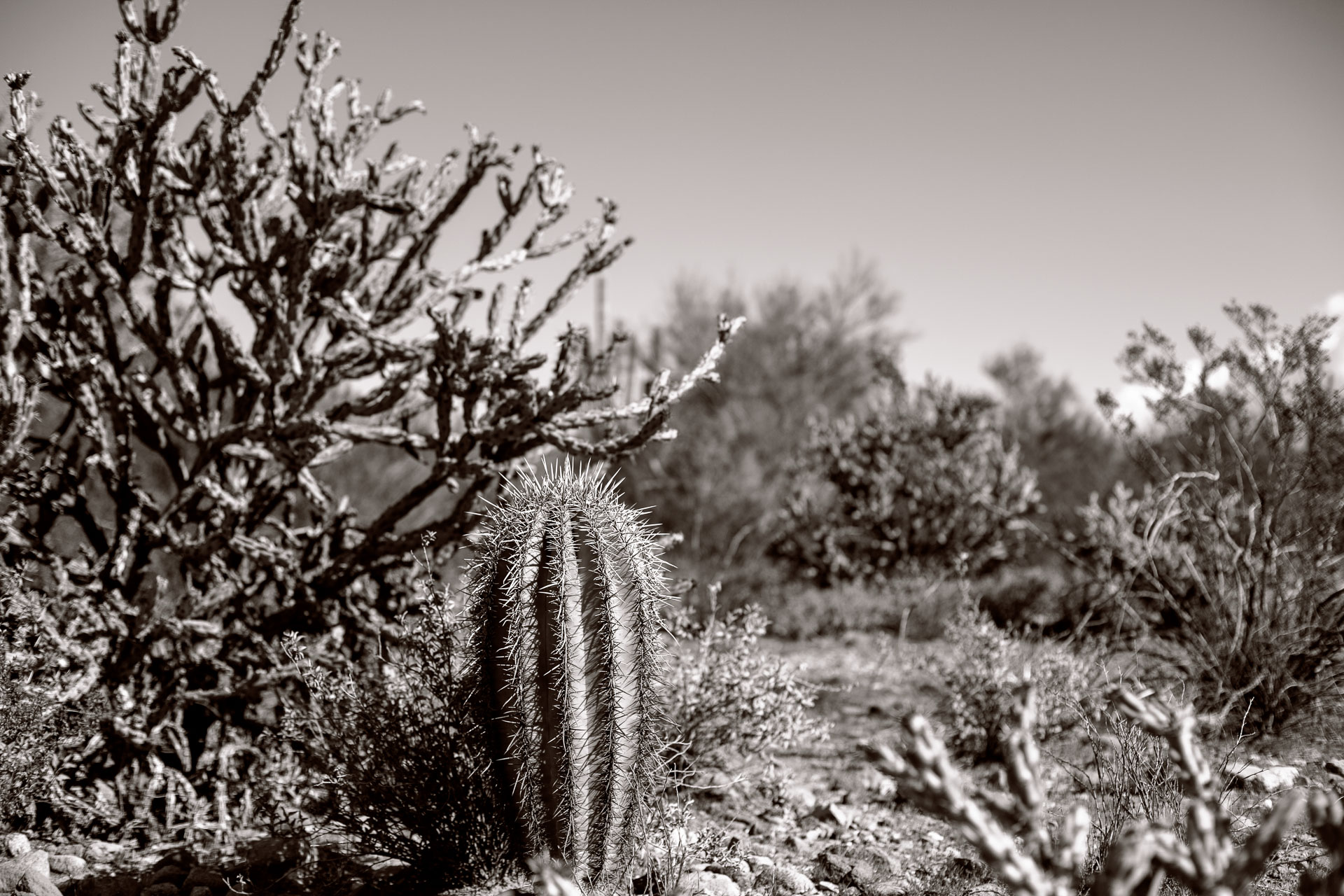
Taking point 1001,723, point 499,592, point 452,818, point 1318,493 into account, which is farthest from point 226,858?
point 1318,493

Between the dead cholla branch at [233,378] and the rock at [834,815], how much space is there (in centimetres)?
155

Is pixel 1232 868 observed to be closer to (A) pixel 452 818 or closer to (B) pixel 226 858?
(A) pixel 452 818

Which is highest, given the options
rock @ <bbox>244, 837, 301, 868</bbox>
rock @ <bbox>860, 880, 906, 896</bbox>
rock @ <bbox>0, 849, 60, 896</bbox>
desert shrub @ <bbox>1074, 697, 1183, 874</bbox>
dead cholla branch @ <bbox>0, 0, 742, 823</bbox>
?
dead cholla branch @ <bbox>0, 0, 742, 823</bbox>

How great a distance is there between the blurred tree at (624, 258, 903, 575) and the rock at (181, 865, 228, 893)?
11.8 ft

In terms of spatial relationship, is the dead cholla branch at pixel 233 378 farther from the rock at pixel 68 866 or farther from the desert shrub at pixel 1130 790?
the desert shrub at pixel 1130 790

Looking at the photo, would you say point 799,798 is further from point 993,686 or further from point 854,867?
point 993,686

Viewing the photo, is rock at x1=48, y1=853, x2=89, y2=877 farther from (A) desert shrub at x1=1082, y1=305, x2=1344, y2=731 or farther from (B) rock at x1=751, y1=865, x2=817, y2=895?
(A) desert shrub at x1=1082, y1=305, x2=1344, y2=731

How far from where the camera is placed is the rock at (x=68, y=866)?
2941 mm

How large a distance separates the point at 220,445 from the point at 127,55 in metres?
1.46

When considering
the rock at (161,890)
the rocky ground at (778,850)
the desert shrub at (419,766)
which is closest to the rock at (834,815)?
the rocky ground at (778,850)

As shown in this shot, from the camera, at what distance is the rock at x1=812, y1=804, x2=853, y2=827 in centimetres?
354

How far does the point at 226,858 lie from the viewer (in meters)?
3.14

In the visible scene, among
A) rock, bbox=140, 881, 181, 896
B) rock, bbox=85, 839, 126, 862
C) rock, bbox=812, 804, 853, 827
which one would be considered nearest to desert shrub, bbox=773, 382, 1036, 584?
rock, bbox=812, 804, 853, 827

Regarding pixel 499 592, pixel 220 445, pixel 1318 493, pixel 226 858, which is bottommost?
pixel 226 858
